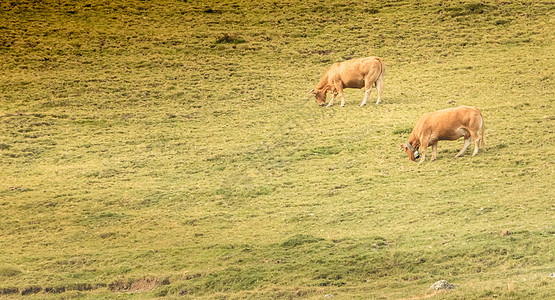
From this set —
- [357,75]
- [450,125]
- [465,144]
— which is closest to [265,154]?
[357,75]

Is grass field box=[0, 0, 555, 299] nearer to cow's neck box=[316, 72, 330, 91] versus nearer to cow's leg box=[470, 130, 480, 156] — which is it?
cow's leg box=[470, 130, 480, 156]

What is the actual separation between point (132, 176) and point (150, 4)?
25639mm

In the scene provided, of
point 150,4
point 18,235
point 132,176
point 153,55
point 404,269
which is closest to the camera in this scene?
point 404,269

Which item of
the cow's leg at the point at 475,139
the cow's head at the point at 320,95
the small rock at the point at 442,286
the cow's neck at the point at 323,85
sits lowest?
the cow's head at the point at 320,95

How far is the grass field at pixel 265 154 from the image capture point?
56.2 feet

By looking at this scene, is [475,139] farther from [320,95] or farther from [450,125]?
[320,95]

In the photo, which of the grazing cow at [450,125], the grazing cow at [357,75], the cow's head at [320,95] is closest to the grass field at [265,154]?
the cow's head at [320,95]

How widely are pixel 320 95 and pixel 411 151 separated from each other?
31.0 ft

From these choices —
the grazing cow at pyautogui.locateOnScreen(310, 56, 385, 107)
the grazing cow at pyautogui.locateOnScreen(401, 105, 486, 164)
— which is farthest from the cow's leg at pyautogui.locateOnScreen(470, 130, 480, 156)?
the grazing cow at pyautogui.locateOnScreen(310, 56, 385, 107)

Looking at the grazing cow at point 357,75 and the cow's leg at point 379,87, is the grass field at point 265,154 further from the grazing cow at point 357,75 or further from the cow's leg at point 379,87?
the grazing cow at point 357,75

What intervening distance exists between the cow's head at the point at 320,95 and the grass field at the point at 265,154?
1.80ft

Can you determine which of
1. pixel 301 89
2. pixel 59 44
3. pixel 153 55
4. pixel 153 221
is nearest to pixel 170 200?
pixel 153 221

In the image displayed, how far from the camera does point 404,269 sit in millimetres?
16422

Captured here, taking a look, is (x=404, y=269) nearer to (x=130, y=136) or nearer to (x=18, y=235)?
(x=18, y=235)
